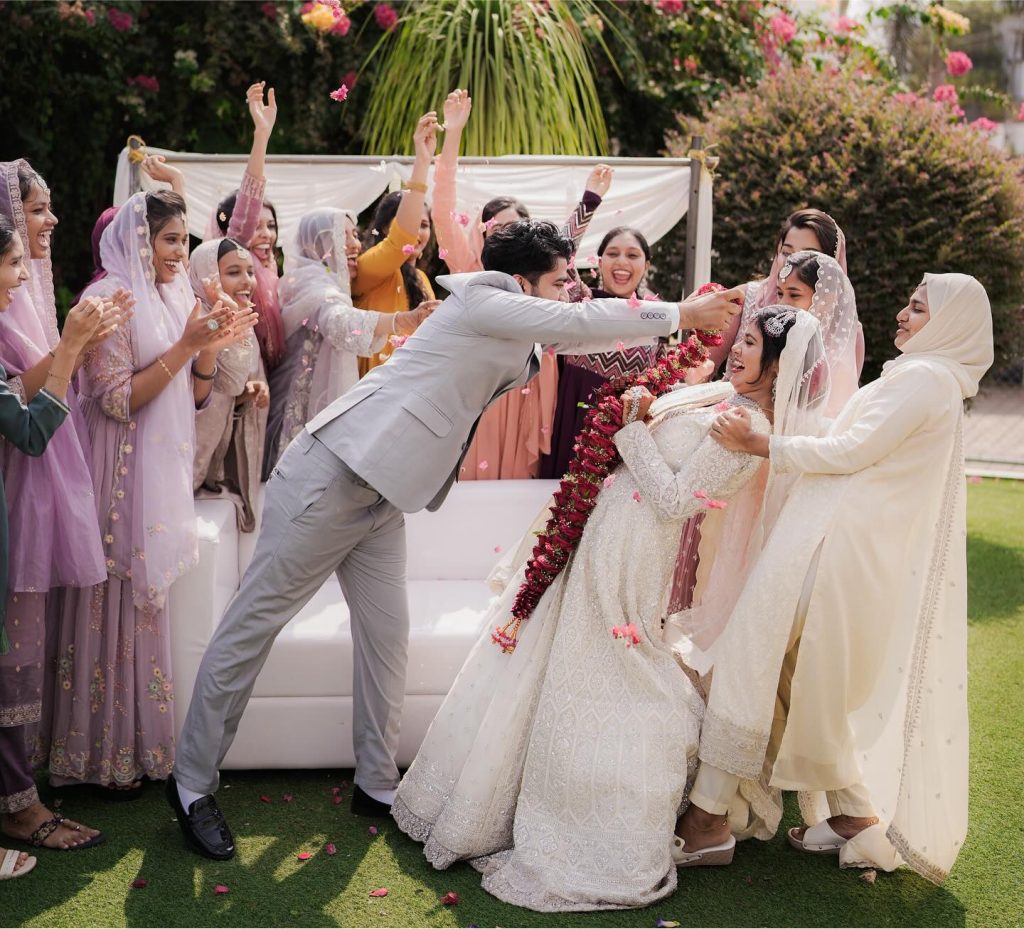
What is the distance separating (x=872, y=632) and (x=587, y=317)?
1.08 metres

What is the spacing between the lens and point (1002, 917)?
110 inches

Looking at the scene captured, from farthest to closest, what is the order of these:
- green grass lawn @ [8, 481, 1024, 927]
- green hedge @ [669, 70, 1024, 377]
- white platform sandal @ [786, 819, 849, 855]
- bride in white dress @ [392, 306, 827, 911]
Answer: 1. green hedge @ [669, 70, 1024, 377]
2. white platform sandal @ [786, 819, 849, 855]
3. bride in white dress @ [392, 306, 827, 911]
4. green grass lawn @ [8, 481, 1024, 927]

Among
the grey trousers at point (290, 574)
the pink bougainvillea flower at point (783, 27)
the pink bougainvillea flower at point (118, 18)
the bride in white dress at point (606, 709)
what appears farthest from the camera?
the pink bougainvillea flower at point (783, 27)

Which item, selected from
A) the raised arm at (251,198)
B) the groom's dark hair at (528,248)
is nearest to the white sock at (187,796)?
the groom's dark hair at (528,248)

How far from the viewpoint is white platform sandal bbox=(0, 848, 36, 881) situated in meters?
2.84

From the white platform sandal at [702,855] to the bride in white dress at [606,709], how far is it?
0.32ft

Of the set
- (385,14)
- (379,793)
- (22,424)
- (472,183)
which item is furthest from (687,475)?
(385,14)

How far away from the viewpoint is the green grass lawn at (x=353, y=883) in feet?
8.94

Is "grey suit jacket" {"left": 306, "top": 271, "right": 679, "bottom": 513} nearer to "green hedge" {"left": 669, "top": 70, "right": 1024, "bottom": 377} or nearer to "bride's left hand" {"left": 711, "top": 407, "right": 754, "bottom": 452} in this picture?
"bride's left hand" {"left": 711, "top": 407, "right": 754, "bottom": 452}

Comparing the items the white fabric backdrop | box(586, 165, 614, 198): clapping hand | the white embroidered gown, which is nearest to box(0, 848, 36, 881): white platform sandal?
the white embroidered gown

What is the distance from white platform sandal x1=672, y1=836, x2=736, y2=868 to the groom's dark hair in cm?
152

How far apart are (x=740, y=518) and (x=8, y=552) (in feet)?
6.39

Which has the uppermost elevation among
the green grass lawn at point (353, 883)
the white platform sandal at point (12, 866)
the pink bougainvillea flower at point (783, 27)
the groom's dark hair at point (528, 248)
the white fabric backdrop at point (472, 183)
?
the pink bougainvillea flower at point (783, 27)

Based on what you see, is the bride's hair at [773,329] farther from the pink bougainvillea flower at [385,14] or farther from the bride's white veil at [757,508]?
the pink bougainvillea flower at [385,14]
